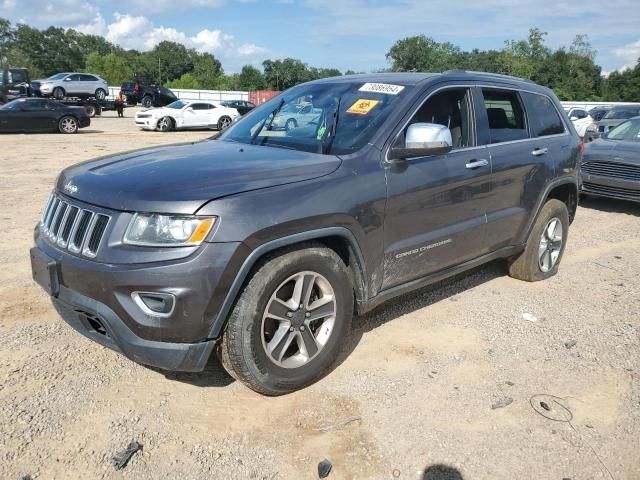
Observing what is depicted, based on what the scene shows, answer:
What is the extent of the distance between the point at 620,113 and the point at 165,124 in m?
17.7

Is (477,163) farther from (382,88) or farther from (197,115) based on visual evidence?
(197,115)

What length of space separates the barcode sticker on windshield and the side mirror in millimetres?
448

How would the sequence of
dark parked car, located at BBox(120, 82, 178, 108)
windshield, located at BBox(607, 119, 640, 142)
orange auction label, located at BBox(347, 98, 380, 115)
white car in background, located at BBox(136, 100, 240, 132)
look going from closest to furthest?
orange auction label, located at BBox(347, 98, 380, 115) < windshield, located at BBox(607, 119, 640, 142) < white car in background, located at BBox(136, 100, 240, 132) < dark parked car, located at BBox(120, 82, 178, 108)

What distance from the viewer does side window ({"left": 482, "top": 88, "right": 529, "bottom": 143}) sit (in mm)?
4430

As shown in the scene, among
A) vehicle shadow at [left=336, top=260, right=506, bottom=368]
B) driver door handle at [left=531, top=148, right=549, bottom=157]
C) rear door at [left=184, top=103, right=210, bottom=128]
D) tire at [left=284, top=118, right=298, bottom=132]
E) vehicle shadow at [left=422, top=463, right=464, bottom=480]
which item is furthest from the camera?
rear door at [left=184, top=103, right=210, bottom=128]

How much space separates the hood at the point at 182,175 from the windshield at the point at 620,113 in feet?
63.8

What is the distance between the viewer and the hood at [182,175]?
2.75 meters

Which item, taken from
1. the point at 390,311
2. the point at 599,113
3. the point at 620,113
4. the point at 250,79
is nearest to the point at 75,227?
the point at 390,311

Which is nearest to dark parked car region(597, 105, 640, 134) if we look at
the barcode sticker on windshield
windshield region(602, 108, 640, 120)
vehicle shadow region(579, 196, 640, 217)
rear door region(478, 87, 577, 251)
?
windshield region(602, 108, 640, 120)

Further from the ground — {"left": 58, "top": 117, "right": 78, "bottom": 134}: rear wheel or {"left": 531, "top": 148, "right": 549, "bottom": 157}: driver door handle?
{"left": 531, "top": 148, "right": 549, "bottom": 157}: driver door handle

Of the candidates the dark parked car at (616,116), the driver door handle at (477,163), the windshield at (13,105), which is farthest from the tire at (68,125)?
the driver door handle at (477,163)

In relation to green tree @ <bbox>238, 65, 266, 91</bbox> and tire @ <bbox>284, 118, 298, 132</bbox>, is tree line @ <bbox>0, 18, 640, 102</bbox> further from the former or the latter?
tire @ <bbox>284, 118, 298, 132</bbox>

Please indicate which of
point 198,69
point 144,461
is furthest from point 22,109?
Answer: point 198,69

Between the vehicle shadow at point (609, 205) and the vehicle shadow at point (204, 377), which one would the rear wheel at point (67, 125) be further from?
the vehicle shadow at point (204, 377)
